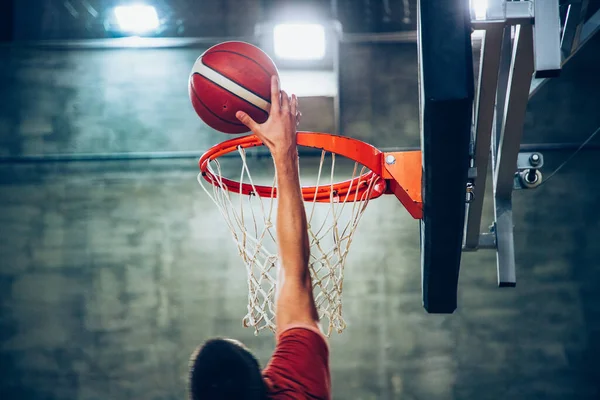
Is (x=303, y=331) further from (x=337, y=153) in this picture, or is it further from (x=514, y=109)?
(x=514, y=109)

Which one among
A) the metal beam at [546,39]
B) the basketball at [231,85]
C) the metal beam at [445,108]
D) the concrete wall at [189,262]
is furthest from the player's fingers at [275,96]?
the concrete wall at [189,262]

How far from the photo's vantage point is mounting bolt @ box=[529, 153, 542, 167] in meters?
2.86

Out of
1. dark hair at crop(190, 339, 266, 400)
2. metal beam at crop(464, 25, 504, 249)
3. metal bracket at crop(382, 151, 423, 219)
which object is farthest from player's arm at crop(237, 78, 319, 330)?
metal beam at crop(464, 25, 504, 249)

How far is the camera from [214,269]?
508 cm

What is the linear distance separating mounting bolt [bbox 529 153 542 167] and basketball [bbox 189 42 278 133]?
1.30 metres

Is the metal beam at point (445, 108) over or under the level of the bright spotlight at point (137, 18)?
under

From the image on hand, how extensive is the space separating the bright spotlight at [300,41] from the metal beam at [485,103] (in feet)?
8.53

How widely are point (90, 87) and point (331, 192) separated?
10.7ft

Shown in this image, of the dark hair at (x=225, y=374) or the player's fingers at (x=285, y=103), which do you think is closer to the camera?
the dark hair at (x=225, y=374)

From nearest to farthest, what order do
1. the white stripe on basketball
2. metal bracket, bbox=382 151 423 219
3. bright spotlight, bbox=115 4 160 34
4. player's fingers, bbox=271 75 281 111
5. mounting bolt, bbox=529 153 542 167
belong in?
1. player's fingers, bbox=271 75 281 111
2. the white stripe on basketball
3. metal bracket, bbox=382 151 423 219
4. mounting bolt, bbox=529 153 542 167
5. bright spotlight, bbox=115 4 160 34

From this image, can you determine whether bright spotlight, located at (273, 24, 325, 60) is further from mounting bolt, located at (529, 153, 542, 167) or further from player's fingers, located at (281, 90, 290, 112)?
player's fingers, located at (281, 90, 290, 112)

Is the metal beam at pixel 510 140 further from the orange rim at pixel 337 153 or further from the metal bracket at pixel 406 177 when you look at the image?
the orange rim at pixel 337 153

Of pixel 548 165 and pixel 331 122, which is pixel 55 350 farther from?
pixel 548 165

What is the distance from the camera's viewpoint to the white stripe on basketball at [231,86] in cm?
229
